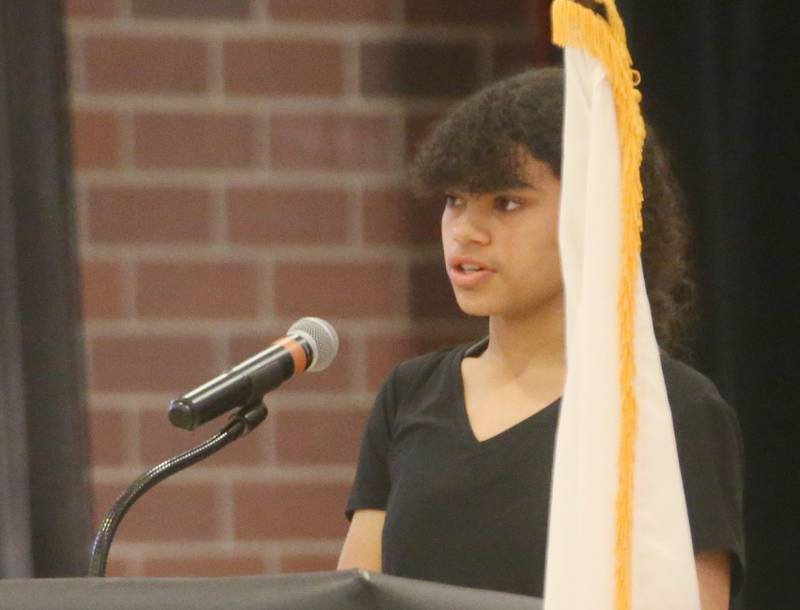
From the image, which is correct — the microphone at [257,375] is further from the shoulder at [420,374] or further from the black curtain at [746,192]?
the black curtain at [746,192]

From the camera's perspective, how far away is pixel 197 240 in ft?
7.40

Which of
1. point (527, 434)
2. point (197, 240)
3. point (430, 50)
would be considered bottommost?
point (527, 434)

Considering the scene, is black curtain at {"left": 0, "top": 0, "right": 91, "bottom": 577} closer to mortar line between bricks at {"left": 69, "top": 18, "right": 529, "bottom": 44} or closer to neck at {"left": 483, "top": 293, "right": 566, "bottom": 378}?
mortar line between bricks at {"left": 69, "top": 18, "right": 529, "bottom": 44}

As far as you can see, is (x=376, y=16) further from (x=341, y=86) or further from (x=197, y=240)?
(x=197, y=240)

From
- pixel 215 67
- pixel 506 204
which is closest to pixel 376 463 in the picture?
pixel 506 204

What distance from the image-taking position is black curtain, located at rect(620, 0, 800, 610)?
2.14 meters

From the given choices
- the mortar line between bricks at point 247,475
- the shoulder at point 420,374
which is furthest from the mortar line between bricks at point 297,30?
the shoulder at point 420,374

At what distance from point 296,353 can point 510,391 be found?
1.15ft

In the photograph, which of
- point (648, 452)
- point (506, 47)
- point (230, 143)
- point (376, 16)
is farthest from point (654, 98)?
point (648, 452)

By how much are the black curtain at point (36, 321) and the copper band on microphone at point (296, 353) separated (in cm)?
96

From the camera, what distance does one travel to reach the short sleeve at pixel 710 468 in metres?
1.32

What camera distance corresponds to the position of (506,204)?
4.76 ft

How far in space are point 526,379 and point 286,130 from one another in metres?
0.91

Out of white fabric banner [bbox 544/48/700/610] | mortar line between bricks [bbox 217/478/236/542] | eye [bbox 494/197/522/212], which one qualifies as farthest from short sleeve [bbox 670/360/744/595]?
mortar line between bricks [bbox 217/478/236/542]
